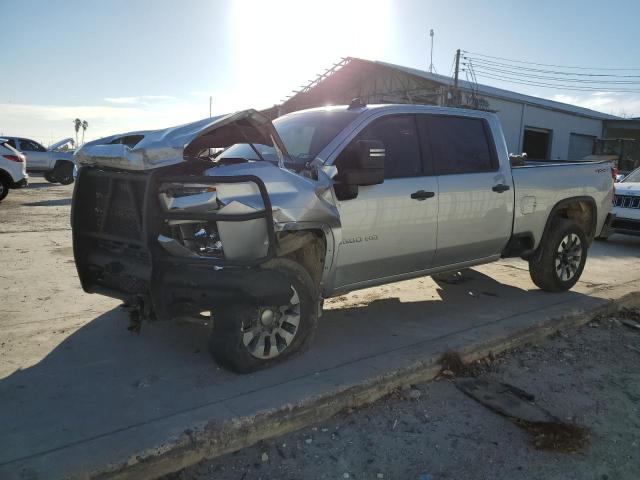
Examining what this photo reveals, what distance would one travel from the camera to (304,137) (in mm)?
4457

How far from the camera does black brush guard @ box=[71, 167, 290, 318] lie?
10.6 ft

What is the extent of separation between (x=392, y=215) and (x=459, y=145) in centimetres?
127

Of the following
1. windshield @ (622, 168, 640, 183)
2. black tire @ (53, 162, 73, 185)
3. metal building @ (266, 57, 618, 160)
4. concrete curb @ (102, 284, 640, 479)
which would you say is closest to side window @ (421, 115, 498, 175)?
concrete curb @ (102, 284, 640, 479)

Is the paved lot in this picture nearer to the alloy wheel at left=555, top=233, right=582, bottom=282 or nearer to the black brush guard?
the alloy wheel at left=555, top=233, right=582, bottom=282

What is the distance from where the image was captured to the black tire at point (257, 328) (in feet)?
11.4

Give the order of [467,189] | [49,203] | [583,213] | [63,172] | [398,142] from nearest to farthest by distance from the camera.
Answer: [398,142]
[467,189]
[583,213]
[49,203]
[63,172]

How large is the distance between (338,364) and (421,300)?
213cm

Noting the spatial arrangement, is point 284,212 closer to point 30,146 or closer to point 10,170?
point 10,170

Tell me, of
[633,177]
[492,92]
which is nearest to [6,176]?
[633,177]

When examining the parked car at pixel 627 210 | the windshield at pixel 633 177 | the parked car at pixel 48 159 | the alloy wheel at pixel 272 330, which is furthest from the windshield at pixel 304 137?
the parked car at pixel 48 159

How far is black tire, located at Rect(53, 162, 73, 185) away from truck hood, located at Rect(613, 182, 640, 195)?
21.2 m

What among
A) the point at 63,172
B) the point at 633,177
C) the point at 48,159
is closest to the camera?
the point at 633,177

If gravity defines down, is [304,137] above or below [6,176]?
above

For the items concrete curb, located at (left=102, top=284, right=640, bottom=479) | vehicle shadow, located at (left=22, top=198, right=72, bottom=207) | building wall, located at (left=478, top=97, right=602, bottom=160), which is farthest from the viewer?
building wall, located at (left=478, top=97, right=602, bottom=160)
